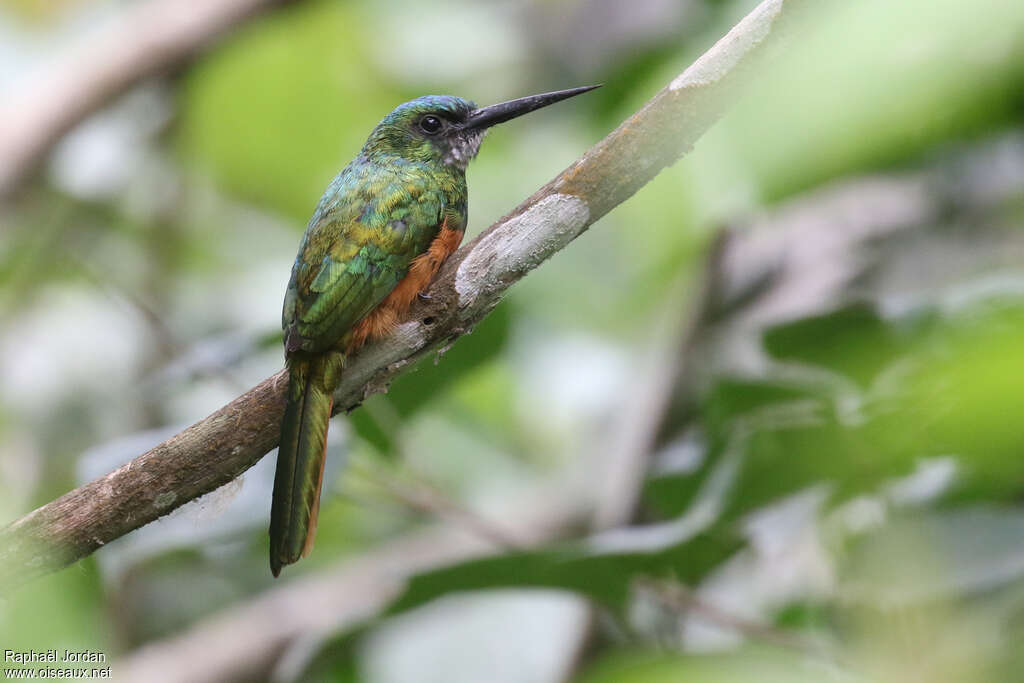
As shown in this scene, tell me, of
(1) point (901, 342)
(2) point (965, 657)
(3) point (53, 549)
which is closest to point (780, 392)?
(1) point (901, 342)

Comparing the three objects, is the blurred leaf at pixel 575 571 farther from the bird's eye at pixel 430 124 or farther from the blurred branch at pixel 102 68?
the blurred branch at pixel 102 68

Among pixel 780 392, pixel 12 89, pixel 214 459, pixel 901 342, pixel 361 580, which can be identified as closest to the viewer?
pixel 214 459

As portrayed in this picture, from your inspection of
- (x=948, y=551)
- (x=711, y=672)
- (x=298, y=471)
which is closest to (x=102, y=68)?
(x=298, y=471)

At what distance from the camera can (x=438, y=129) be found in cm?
250

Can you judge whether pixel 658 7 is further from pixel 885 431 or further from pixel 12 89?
pixel 885 431

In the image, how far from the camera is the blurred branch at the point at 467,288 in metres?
1.39

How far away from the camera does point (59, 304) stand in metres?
3.87

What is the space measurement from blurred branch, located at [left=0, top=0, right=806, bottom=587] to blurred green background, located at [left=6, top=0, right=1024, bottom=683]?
76 mm

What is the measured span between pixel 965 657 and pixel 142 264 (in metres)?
3.17

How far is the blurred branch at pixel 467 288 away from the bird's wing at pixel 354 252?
163 millimetres

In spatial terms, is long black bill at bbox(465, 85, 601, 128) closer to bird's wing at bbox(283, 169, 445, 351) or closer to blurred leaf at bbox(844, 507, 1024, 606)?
bird's wing at bbox(283, 169, 445, 351)

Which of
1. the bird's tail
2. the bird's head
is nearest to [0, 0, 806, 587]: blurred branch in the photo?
the bird's tail

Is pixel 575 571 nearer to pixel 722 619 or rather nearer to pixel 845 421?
pixel 722 619

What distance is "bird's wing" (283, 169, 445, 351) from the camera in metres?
1.76
